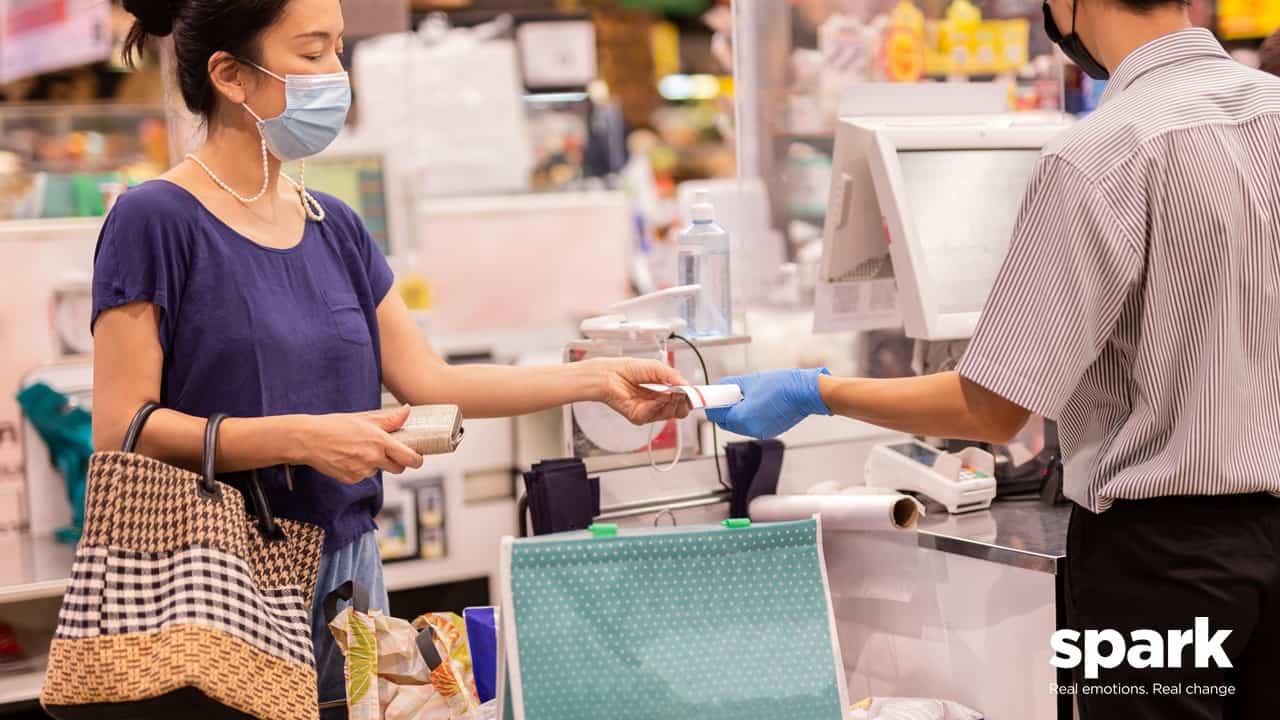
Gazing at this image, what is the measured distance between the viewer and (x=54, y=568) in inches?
126

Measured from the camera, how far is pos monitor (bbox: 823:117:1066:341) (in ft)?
8.36

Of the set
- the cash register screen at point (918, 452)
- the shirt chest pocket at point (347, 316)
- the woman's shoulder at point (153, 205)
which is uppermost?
the woman's shoulder at point (153, 205)

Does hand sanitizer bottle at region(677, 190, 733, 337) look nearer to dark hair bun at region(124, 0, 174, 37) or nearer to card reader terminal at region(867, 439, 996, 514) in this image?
card reader terminal at region(867, 439, 996, 514)

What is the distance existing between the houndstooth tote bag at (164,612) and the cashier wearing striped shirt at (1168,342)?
1040mm

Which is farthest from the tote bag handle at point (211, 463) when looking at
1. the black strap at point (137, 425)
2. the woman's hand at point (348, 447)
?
the woman's hand at point (348, 447)

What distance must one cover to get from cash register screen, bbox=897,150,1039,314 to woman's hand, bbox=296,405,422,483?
1.23 m

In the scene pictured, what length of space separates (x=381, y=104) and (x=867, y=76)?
393 cm

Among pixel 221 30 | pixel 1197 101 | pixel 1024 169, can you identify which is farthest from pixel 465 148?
pixel 1197 101

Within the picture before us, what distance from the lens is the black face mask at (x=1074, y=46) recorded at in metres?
1.87

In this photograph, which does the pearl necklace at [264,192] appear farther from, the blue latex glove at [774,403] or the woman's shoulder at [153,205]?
the blue latex glove at [774,403]

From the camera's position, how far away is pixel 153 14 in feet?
6.43

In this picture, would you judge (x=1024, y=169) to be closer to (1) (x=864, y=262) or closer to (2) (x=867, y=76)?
(1) (x=864, y=262)

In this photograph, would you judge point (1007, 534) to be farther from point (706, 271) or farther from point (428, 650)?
point (428, 650)

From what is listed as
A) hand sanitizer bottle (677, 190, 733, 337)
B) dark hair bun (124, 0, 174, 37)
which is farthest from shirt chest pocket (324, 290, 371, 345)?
hand sanitizer bottle (677, 190, 733, 337)
